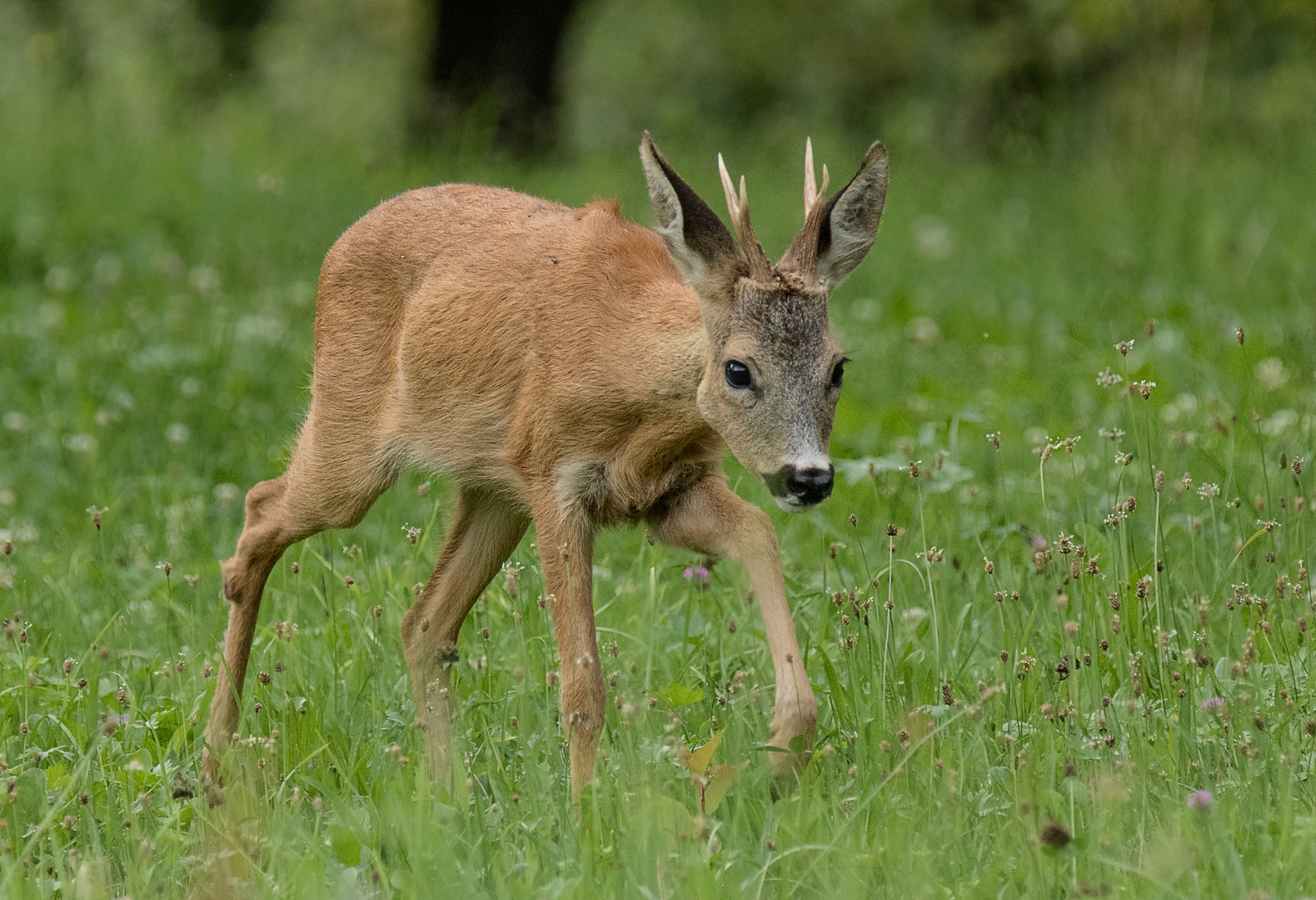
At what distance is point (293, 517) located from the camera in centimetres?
485

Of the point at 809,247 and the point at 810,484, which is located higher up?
the point at 809,247

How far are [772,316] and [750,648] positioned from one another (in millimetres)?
1313

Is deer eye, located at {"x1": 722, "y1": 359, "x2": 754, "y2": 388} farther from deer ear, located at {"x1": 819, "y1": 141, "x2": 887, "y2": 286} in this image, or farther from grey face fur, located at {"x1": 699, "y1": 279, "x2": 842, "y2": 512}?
deer ear, located at {"x1": 819, "y1": 141, "x2": 887, "y2": 286}

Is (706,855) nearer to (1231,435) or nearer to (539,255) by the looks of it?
(539,255)

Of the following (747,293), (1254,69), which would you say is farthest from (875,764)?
(1254,69)

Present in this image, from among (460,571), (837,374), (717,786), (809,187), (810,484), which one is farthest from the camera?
(460,571)

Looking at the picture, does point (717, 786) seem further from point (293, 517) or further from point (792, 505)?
point (293, 517)

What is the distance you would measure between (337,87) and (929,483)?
2335cm

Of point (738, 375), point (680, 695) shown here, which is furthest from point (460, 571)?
point (738, 375)

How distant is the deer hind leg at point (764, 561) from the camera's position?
3.76 meters

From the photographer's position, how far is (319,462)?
15.8ft

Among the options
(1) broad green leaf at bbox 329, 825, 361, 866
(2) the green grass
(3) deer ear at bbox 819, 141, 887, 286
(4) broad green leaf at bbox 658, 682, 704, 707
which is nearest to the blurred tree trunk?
(2) the green grass

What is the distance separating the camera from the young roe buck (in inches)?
153

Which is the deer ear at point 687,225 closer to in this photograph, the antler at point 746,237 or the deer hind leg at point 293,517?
the antler at point 746,237
